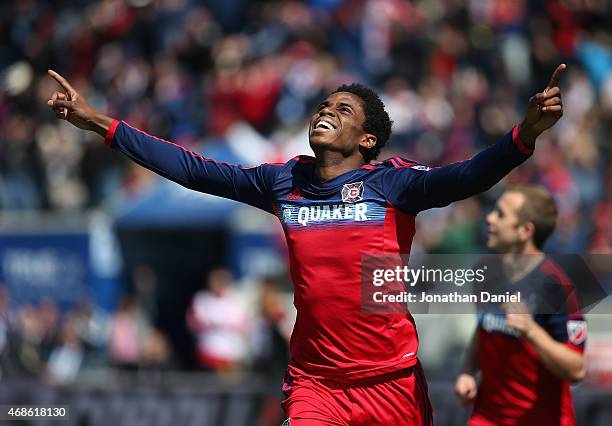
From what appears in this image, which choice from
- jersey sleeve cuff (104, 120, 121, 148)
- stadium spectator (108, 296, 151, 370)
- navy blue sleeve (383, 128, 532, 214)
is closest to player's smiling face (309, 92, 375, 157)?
navy blue sleeve (383, 128, 532, 214)

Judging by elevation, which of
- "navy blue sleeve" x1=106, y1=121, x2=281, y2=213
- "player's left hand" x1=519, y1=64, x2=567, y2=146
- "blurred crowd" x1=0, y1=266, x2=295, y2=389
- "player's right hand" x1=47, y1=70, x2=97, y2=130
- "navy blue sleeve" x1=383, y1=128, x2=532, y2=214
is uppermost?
"blurred crowd" x1=0, y1=266, x2=295, y2=389

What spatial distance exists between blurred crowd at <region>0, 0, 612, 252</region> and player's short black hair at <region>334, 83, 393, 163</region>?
21.4 ft

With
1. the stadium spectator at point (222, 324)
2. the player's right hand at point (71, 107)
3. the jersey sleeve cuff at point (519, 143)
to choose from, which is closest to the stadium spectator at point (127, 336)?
the stadium spectator at point (222, 324)

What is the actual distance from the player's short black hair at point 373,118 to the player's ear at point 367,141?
0.02 m

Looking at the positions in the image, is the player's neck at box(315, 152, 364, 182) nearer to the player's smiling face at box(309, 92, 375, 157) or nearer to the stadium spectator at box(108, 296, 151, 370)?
the player's smiling face at box(309, 92, 375, 157)

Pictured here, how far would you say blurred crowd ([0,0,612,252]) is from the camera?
14156 millimetres

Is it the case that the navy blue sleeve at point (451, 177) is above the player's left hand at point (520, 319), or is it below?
above

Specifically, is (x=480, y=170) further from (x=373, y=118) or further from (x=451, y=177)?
(x=373, y=118)

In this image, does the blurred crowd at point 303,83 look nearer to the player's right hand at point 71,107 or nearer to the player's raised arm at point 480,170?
the player's raised arm at point 480,170

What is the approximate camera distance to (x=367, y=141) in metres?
6.30

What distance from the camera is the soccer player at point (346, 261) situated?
597 cm

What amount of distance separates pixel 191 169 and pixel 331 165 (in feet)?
2.59

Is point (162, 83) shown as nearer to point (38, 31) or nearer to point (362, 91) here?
point (38, 31)

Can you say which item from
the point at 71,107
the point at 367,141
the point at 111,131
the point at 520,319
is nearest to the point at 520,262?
the point at 520,319
